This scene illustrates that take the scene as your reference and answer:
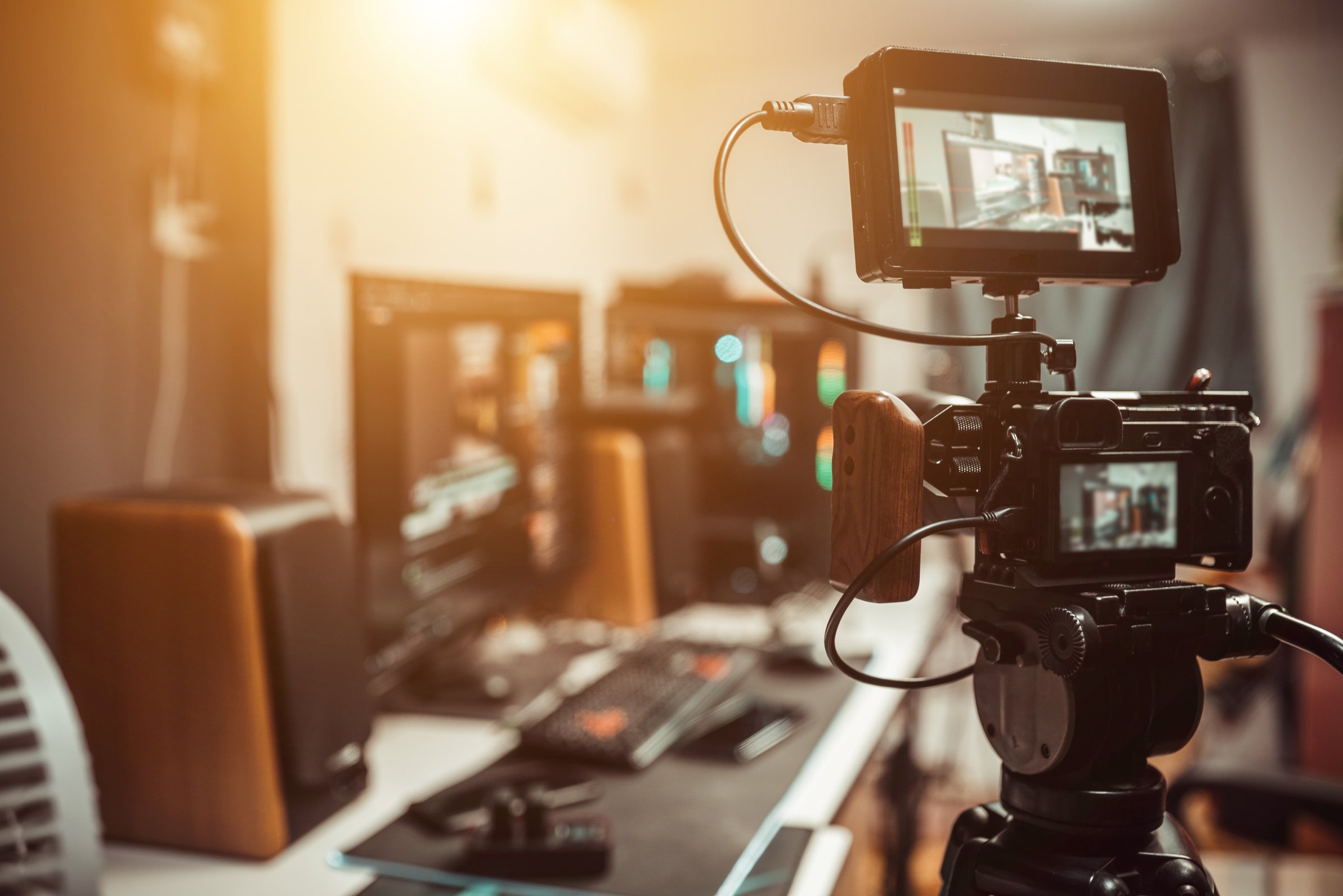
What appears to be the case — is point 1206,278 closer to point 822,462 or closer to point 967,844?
point 822,462

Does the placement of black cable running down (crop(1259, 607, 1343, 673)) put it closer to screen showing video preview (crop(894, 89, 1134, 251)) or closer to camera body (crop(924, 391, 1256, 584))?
camera body (crop(924, 391, 1256, 584))

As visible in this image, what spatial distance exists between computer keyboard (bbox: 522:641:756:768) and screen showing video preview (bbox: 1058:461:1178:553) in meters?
0.61

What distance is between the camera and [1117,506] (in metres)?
0.49

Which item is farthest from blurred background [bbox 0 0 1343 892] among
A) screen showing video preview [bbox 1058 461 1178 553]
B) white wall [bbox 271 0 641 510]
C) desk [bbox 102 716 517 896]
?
desk [bbox 102 716 517 896]

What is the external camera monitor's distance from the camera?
19.7 inches

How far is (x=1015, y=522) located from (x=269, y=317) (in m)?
1.14

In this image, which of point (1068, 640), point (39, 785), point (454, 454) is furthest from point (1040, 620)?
point (454, 454)

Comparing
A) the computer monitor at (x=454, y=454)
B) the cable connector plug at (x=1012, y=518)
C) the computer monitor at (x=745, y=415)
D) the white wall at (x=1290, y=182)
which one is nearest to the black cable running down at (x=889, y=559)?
the cable connector plug at (x=1012, y=518)

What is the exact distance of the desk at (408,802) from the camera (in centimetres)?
82

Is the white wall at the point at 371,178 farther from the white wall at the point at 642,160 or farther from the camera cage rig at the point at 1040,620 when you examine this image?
the camera cage rig at the point at 1040,620

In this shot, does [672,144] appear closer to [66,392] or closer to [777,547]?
[777,547]

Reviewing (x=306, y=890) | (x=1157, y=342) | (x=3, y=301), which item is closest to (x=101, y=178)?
(x=3, y=301)

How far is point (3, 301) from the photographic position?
106 cm

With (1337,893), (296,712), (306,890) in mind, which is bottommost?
(1337,893)
